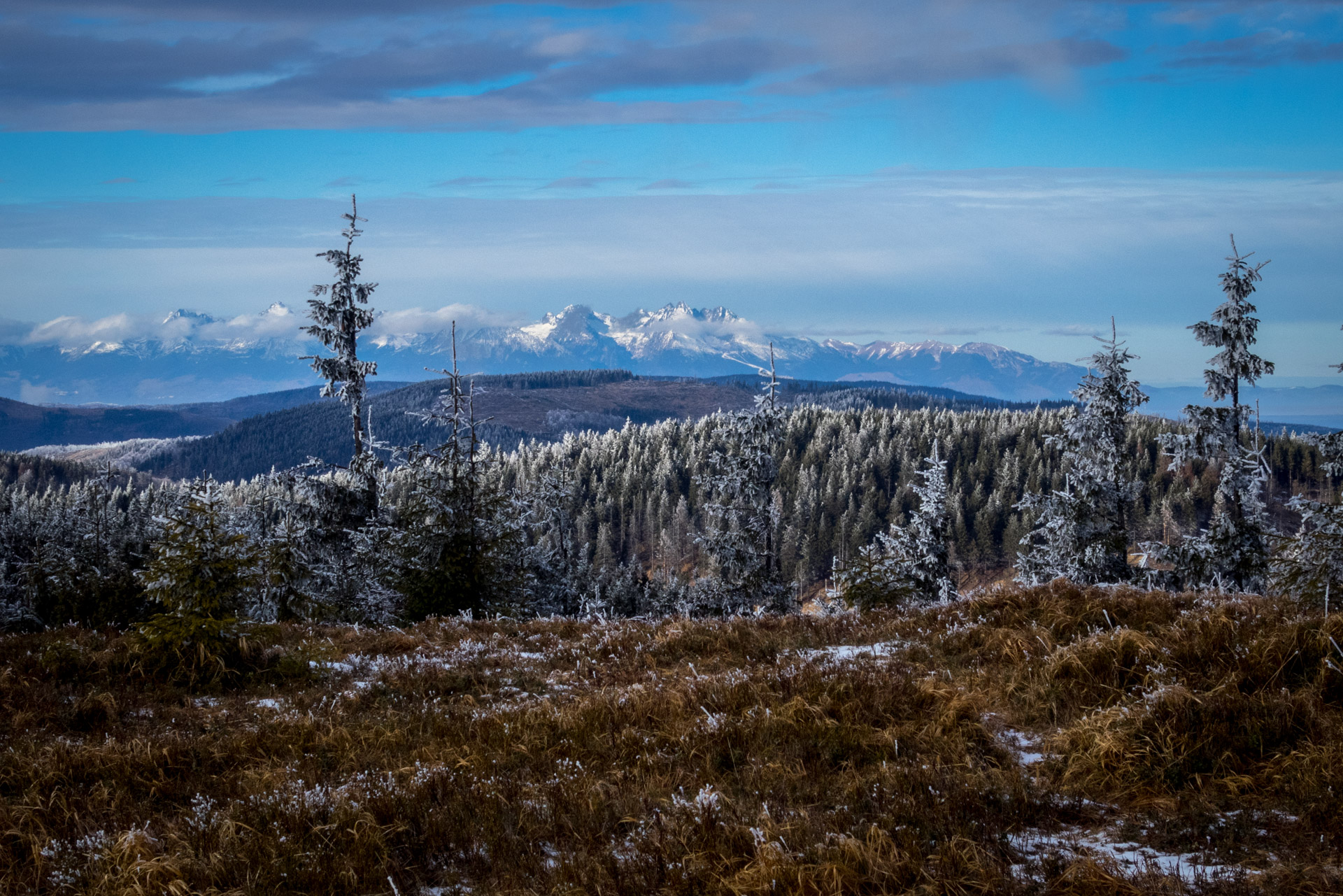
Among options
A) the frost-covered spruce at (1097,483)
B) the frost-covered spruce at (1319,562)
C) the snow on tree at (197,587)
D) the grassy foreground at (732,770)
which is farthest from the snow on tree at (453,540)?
the frost-covered spruce at (1097,483)

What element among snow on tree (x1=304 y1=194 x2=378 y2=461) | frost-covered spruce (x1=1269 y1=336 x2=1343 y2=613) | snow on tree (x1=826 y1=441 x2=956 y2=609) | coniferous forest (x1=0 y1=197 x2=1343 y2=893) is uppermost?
snow on tree (x1=304 y1=194 x2=378 y2=461)

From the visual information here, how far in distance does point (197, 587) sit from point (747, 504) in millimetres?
25283

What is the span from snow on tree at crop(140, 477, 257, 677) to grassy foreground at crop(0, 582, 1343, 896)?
45 centimetres

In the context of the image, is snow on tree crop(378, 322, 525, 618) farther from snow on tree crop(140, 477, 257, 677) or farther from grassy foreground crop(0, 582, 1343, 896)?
grassy foreground crop(0, 582, 1343, 896)

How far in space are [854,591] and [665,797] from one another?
54.8 feet

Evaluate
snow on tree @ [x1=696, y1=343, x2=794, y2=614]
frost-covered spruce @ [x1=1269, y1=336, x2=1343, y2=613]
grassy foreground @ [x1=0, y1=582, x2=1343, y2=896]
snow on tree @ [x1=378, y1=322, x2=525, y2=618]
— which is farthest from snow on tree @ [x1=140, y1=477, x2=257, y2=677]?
snow on tree @ [x1=696, y1=343, x2=794, y2=614]

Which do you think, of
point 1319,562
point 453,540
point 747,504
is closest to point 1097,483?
point 747,504

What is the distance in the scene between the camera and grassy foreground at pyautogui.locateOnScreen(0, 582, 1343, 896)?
469 cm

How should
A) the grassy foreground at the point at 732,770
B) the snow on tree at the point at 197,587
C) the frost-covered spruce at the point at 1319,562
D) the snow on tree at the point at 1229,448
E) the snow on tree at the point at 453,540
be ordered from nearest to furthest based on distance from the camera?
the grassy foreground at the point at 732,770 < the snow on tree at the point at 197,587 < the frost-covered spruce at the point at 1319,562 < the snow on tree at the point at 453,540 < the snow on tree at the point at 1229,448

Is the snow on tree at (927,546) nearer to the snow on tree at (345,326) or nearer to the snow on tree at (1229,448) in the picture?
the snow on tree at (1229,448)

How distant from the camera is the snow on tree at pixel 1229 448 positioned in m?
26.8

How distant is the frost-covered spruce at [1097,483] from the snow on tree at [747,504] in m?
10.2

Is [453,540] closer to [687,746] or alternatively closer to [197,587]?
[197,587]

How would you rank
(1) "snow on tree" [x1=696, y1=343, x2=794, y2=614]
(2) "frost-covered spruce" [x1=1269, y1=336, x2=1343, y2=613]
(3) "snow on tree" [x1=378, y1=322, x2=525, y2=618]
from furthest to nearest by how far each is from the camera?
(1) "snow on tree" [x1=696, y1=343, x2=794, y2=614]
(3) "snow on tree" [x1=378, y1=322, x2=525, y2=618]
(2) "frost-covered spruce" [x1=1269, y1=336, x2=1343, y2=613]
